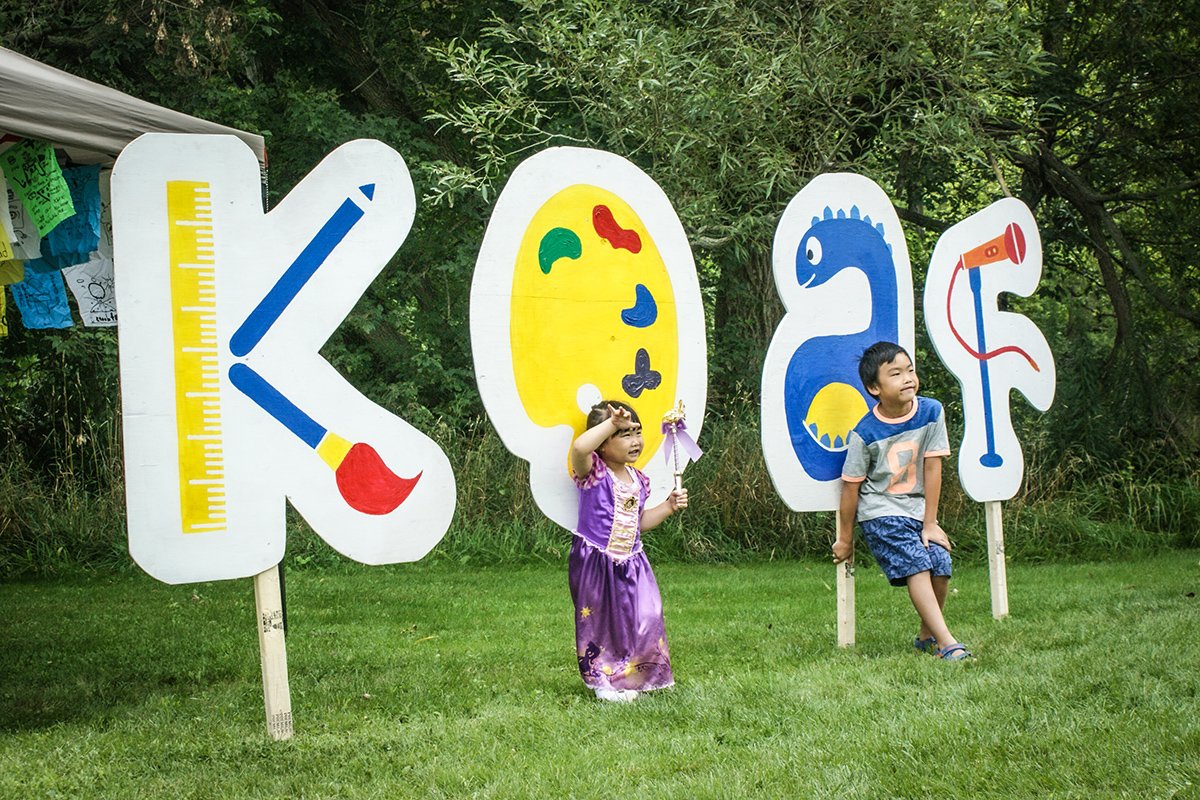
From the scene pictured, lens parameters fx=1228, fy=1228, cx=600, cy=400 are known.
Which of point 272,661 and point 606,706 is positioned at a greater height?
point 272,661

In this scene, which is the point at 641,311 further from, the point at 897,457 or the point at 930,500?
the point at 930,500

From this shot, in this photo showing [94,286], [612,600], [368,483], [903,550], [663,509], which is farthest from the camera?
[94,286]

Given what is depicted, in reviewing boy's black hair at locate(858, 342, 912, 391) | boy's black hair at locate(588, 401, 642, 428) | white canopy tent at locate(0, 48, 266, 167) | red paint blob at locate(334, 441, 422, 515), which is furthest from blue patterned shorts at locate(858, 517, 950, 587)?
white canopy tent at locate(0, 48, 266, 167)

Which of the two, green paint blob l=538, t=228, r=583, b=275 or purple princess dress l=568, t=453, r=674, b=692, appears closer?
purple princess dress l=568, t=453, r=674, b=692

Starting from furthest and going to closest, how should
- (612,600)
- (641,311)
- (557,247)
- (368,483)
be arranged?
(641,311), (557,247), (612,600), (368,483)

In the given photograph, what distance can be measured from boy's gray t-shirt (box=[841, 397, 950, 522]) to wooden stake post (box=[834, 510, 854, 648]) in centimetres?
20

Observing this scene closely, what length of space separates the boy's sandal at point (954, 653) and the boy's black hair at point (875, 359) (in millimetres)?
1116

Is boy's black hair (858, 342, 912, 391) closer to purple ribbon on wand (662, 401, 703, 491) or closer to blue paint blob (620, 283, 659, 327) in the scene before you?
purple ribbon on wand (662, 401, 703, 491)

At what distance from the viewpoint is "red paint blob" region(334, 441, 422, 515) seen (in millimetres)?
4129

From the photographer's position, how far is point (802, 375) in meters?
5.26

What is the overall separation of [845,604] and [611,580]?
128 cm

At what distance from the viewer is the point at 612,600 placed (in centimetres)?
454

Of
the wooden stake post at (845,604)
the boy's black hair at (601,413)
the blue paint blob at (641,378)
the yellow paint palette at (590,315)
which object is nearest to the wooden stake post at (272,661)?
the yellow paint palette at (590,315)

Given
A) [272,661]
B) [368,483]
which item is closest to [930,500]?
[368,483]
